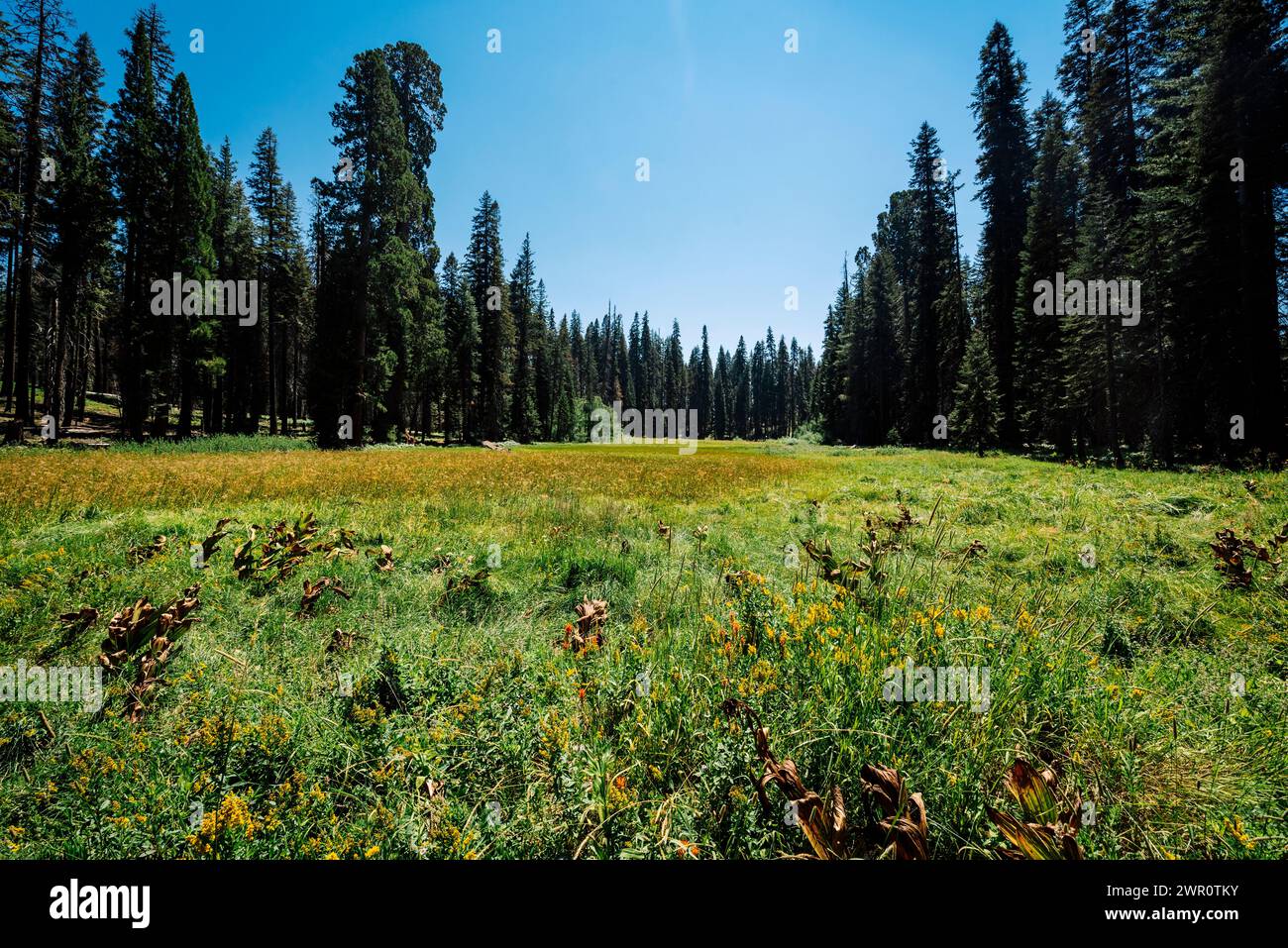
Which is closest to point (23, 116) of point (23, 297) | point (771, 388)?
point (23, 297)

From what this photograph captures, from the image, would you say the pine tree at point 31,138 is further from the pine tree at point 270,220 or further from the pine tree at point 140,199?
the pine tree at point 270,220

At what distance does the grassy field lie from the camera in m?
1.93

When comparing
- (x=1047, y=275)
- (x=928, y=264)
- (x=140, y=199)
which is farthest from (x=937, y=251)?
(x=140, y=199)

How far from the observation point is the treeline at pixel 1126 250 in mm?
16391

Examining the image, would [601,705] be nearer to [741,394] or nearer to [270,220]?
[270,220]

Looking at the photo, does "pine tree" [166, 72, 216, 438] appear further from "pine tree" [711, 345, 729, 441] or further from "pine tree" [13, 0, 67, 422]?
"pine tree" [711, 345, 729, 441]

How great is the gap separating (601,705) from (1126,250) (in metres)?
31.7

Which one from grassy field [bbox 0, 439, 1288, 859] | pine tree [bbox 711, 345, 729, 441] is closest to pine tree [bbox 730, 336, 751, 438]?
pine tree [bbox 711, 345, 729, 441]

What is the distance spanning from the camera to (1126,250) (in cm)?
2131

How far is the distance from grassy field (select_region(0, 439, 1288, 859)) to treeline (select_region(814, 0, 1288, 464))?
20486 millimetres

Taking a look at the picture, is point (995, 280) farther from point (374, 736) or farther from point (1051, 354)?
point (374, 736)

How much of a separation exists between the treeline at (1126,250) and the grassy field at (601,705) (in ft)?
67.2

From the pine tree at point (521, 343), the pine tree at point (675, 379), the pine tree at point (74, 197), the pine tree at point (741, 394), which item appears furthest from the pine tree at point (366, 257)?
Answer: the pine tree at point (741, 394)

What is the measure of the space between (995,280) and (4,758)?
4421cm
